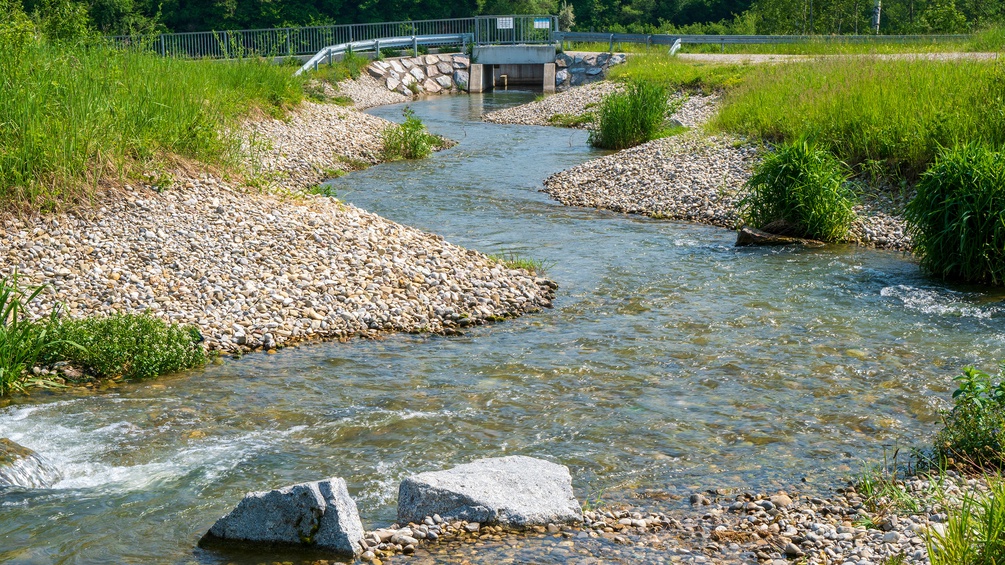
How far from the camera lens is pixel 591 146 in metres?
22.5

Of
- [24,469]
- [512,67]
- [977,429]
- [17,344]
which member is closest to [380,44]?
[512,67]

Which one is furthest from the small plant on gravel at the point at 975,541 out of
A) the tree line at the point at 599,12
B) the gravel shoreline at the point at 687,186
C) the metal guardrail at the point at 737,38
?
the tree line at the point at 599,12

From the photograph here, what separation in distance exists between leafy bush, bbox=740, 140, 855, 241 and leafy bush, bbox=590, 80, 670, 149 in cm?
818

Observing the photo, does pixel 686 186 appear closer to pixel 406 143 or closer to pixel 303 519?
pixel 406 143

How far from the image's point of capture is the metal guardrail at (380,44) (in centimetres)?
3509

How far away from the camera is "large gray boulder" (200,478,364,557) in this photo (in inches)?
210

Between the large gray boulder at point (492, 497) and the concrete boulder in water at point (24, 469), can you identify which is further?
the concrete boulder in water at point (24, 469)

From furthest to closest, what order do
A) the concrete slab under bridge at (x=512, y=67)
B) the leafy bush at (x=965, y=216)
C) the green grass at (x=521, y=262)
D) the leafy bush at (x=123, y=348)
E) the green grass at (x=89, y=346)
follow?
1. the concrete slab under bridge at (x=512, y=67)
2. the green grass at (x=521, y=262)
3. the leafy bush at (x=965, y=216)
4. the leafy bush at (x=123, y=348)
5. the green grass at (x=89, y=346)

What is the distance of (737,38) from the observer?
1441 inches

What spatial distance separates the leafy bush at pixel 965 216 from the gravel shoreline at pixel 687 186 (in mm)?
1470

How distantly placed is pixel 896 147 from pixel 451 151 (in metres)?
10.8

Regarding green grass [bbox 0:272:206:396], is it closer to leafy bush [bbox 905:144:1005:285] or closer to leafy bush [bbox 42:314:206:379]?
leafy bush [bbox 42:314:206:379]

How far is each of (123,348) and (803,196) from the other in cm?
894

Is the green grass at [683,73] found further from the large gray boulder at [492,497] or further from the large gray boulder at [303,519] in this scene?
the large gray boulder at [303,519]
